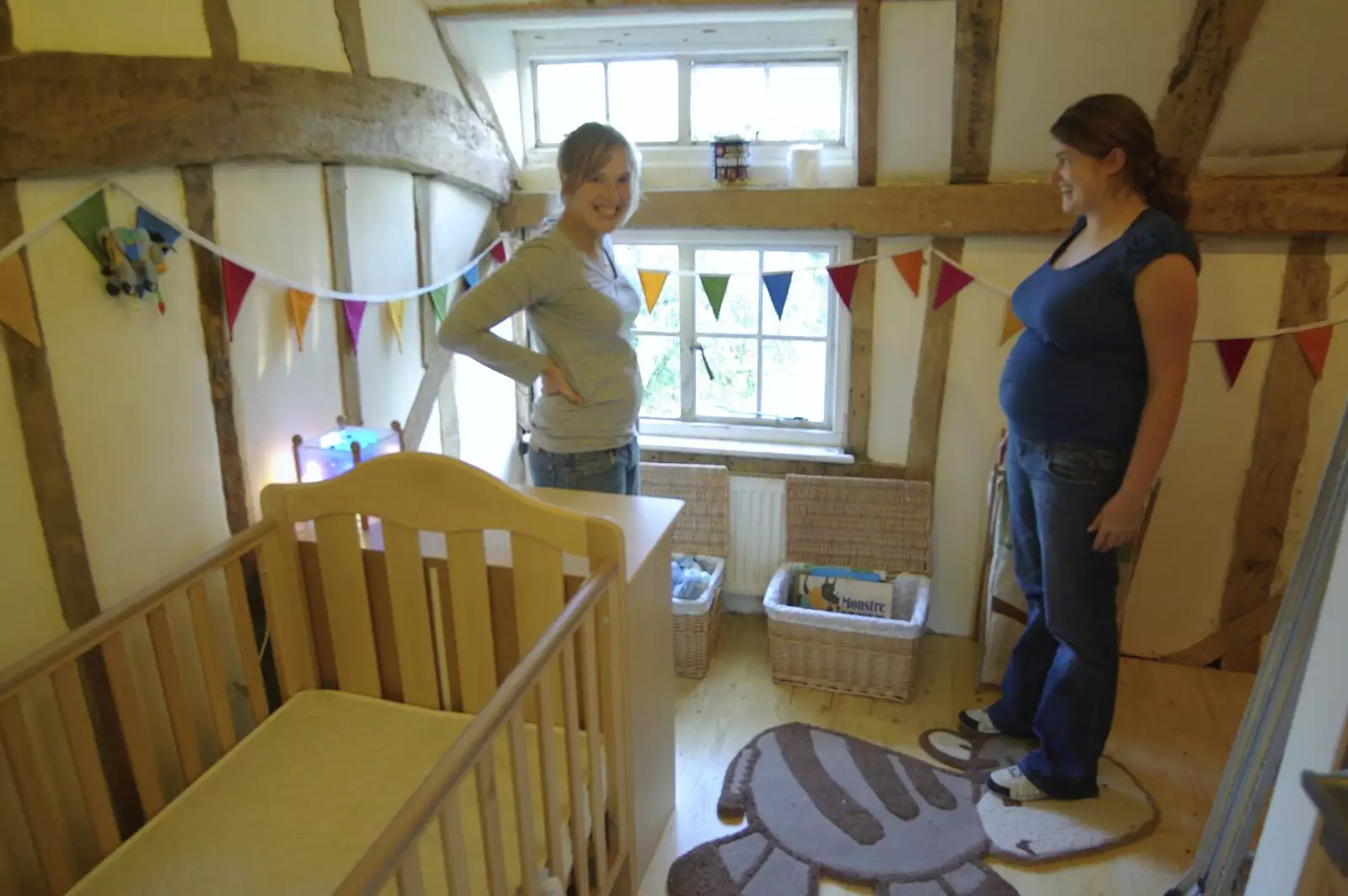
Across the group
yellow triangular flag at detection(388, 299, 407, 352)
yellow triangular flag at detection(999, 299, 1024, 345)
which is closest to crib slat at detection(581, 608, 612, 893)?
yellow triangular flag at detection(388, 299, 407, 352)

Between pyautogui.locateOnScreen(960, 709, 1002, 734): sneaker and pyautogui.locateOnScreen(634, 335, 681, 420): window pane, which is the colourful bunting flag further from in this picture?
pyautogui.locateOnScreen(960, 709, 1002, 734): sneaker

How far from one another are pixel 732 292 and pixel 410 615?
5.30 ft

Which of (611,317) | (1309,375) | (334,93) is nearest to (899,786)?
(611,317)

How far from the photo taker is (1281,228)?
7.48ft

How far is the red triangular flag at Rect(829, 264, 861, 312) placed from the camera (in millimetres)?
2646

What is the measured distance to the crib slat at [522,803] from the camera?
47.1 inches

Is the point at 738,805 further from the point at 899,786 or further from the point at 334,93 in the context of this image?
the point at 334,93

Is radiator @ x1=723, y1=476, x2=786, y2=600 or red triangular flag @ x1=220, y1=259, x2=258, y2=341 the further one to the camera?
radiator @ x1=723, y1=476, x2=786, y2=600

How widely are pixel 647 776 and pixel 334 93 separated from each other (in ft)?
5.55

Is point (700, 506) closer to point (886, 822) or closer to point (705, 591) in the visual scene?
point (705, 591)

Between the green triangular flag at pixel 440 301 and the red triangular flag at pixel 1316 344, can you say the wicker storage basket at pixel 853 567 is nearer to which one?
the red triangular flag at pixel 1316 344

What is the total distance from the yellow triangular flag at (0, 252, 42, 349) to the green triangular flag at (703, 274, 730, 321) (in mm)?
1762

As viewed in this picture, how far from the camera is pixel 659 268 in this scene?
2.91 m

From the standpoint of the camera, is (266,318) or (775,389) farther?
(775,389)
